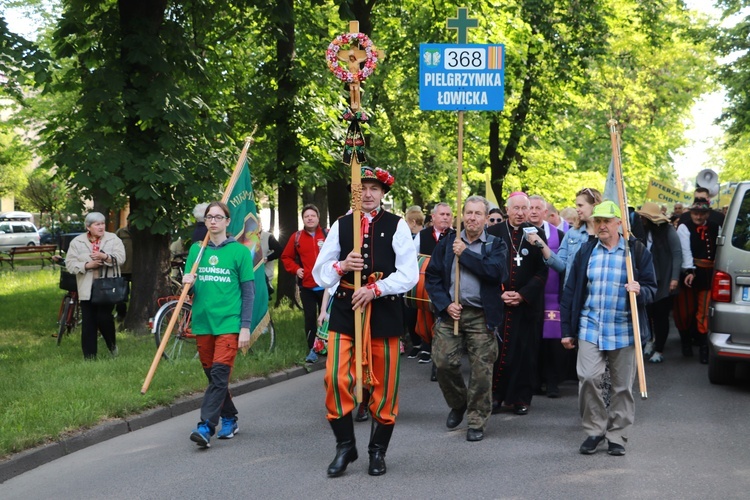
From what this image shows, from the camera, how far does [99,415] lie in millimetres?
8539

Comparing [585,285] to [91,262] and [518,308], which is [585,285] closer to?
[518,308]

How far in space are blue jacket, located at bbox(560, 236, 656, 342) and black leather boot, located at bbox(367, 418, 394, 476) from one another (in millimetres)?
1658

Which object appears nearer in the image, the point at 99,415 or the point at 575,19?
the point at 99,415

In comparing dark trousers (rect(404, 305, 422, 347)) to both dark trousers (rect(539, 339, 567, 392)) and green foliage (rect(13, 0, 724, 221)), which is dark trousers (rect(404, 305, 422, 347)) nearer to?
dark trousers (rect(539, 339, 567, 392))

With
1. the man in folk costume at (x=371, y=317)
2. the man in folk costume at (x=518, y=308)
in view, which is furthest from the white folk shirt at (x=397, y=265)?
the man in folk costume at (x=518, y=308)

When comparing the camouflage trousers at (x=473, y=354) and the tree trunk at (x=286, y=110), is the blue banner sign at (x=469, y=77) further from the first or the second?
the tree trunk at (x=286, y=110)

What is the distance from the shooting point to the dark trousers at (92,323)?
11.6 meters

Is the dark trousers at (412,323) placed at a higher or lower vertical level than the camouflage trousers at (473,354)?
lower

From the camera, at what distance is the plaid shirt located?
7.39 meters

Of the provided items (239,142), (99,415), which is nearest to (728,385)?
(99,415)

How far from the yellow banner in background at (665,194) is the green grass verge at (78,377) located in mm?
8524

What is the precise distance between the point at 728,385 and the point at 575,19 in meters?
15.0

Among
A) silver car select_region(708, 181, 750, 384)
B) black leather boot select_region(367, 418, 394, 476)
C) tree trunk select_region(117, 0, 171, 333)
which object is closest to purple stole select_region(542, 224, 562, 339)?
silver car select_region(708, 181, 750, 384)

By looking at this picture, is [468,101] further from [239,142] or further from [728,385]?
[239,142]
